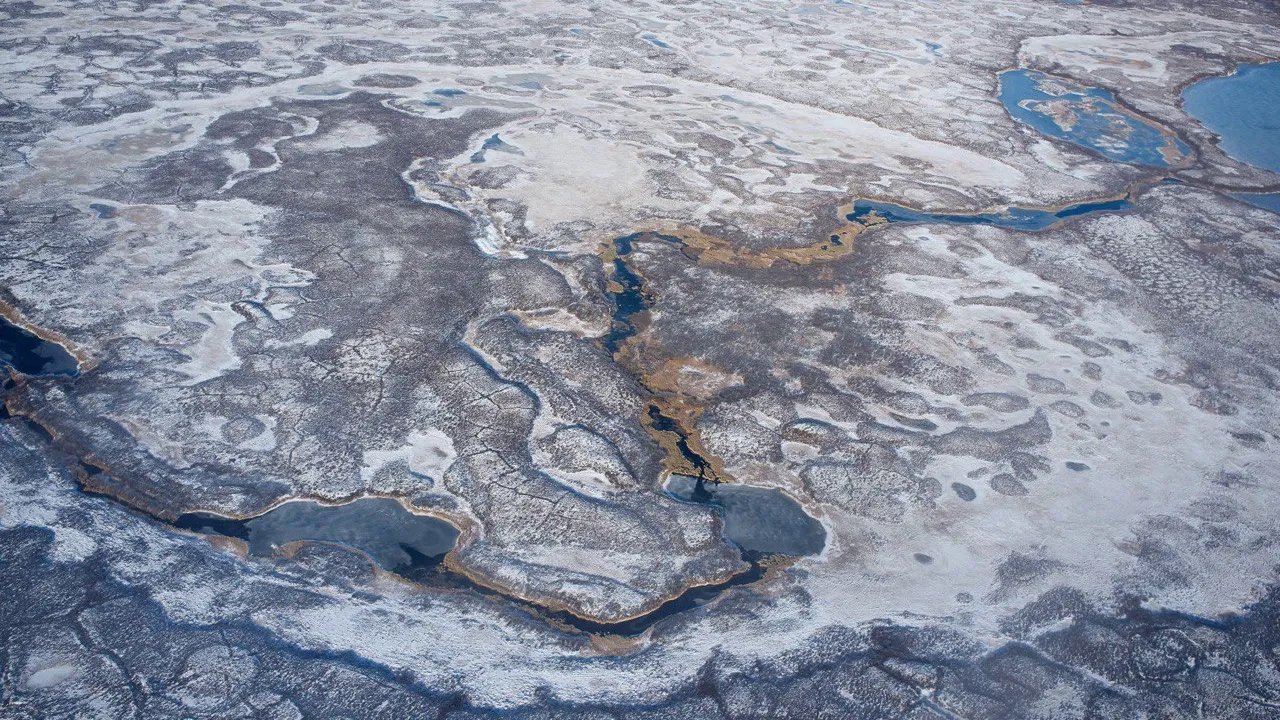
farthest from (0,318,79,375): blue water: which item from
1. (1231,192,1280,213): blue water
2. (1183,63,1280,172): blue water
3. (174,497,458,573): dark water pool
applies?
(1183,63,1280,172): blue water

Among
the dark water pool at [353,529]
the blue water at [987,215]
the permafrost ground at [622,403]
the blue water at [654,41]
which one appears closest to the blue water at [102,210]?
the permafrost ground at [622,403]

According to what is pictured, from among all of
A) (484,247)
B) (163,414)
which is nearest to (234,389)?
(163,414)

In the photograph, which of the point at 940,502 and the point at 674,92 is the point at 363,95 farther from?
the point at 940,502

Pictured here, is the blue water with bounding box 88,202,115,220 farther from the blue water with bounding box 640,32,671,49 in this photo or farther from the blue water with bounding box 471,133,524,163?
the blue water with bounding box 640,32,671,49

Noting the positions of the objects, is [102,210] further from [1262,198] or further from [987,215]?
[1262,198]

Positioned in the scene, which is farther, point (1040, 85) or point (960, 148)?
point (1040, 85)

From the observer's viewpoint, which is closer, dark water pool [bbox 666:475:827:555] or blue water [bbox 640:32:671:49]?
dark water pool [bbox 666:475:827:555]

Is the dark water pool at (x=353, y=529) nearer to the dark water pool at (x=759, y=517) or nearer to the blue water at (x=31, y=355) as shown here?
the dark water pool at (x=759, y=517)
